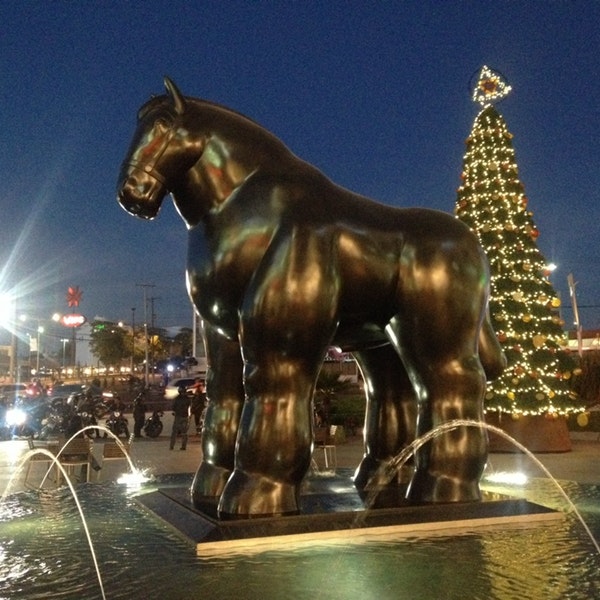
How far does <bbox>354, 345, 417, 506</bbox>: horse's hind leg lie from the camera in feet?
19.4

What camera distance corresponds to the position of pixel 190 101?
16.6 ft

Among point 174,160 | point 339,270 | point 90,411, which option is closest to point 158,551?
point 339,270

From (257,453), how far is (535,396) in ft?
37.8

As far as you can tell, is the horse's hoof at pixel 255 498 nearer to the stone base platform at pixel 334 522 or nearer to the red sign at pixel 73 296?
the stone base platform at pixel 334 522

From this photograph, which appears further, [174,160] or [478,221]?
[478,221]

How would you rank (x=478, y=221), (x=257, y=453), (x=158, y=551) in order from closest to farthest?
(x=158, y=551), (x=257, y=453), (x=478, y=221)

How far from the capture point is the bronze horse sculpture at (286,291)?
178 inches

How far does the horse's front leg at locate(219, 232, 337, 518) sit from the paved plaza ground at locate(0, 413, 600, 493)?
21.3 ft

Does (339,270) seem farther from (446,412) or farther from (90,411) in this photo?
(90,411)

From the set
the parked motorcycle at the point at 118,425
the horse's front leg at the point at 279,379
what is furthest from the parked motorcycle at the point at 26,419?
the horse's front leg at the point at 279,379

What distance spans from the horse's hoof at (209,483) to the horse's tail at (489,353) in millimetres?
Answer: 2114

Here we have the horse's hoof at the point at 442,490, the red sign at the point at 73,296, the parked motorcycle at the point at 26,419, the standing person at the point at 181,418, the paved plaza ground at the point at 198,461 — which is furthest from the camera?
the red sign at the point at 73,296

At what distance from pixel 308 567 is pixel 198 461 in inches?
426

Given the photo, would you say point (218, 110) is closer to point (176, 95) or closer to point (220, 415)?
point (176, 95)
